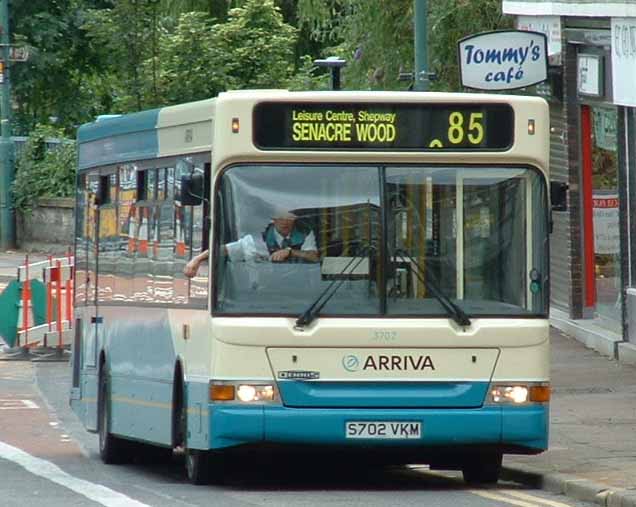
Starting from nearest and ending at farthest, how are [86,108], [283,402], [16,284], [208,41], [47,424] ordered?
[283,402] < [47,424] < [16,284] < [208,41] < [86,108]

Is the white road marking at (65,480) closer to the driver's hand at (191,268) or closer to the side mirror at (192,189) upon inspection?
the driver's hand at (191,268)

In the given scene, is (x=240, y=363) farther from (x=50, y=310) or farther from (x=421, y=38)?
(x=50, y=310)

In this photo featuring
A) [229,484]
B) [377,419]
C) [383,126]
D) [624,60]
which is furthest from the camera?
[624,60]

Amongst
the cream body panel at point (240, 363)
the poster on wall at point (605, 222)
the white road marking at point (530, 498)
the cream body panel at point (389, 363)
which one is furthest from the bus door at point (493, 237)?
the poster on wall at point (605, 222)

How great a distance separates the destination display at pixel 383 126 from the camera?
43.3 ft

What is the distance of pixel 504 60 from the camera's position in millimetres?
20109

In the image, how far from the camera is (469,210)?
13.4 metres

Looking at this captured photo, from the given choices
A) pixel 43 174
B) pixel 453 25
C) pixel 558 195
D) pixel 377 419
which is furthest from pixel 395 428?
pixel 43 174

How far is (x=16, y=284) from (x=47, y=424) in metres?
8.52

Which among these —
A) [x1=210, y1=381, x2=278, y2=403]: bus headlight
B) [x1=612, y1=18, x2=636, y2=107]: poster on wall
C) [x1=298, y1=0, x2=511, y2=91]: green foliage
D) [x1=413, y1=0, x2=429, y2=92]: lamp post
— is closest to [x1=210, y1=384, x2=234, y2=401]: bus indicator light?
[x1=210, y1=381, x2=278, y2=403]: bus headlight

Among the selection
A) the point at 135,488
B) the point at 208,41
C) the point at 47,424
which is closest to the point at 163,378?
→ the point at 135,488

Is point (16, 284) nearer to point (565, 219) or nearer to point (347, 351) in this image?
point (565, 219)

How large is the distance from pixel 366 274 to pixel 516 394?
1209mm

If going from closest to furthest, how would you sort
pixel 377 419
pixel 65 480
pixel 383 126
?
pixel 377 419 → pixel 383 126 → pixel 65 480
